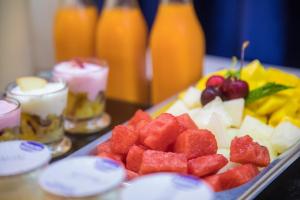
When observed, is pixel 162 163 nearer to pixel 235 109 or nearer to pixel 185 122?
pixel 185 122

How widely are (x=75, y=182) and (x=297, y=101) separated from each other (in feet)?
1.90

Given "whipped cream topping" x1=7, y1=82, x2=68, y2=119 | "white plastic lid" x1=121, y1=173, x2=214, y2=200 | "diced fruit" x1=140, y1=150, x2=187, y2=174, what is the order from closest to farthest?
"white plastic lid" x1=121, y1=173, x2=214, y2=200 → "diced fruit" x1=140, y1=150, x2=187, y2=174 → "whipped cream topping" x1=7, y1=82, x2=68, y2=119

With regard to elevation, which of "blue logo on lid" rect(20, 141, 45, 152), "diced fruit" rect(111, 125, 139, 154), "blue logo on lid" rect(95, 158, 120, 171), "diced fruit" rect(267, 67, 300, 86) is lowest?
"diced fruit" rect(111, 125, 139, 154)

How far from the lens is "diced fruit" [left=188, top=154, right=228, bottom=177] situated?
0.69 metres

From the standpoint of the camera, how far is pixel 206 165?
0.70m

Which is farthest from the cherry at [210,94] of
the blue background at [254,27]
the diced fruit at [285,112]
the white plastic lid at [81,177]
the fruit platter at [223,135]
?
the white plastic lid at [81,177]

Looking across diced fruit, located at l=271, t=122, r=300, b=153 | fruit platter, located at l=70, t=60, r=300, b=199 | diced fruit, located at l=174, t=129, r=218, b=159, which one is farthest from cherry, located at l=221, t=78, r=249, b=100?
diced fruit, located at l=174, t=129, r=218, b=159

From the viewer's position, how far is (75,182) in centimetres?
48

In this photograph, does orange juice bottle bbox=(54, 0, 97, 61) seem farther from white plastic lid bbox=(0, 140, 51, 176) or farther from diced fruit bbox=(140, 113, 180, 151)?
white plastic lid bbox=(0, 140, 51, 176)

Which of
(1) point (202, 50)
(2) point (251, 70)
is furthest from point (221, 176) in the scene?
(1) point (202, 50)

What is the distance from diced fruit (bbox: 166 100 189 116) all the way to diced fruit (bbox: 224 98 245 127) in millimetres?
83

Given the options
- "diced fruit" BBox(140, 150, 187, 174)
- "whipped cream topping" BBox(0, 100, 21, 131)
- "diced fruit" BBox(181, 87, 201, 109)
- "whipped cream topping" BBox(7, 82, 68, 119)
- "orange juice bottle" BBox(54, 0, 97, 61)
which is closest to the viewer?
"diced fruit" BBox(140, 150, 187, 174)

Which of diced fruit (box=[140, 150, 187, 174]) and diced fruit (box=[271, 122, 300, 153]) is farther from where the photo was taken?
diced fruit (box=[271, 122, 300, 153])

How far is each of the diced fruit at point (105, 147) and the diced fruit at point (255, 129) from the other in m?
0.23
